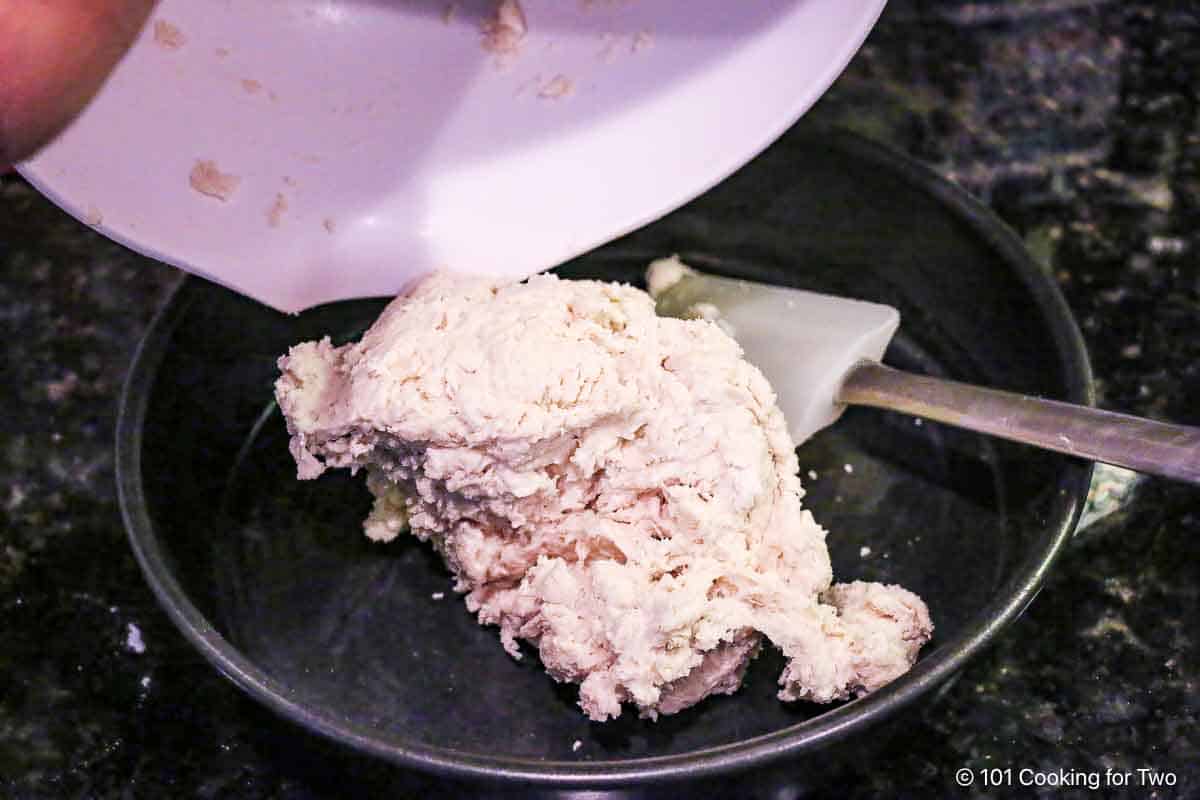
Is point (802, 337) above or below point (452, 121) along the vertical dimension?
below

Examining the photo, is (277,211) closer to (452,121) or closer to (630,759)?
(452,121)

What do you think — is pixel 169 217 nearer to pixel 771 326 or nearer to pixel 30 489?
pixel 30 489

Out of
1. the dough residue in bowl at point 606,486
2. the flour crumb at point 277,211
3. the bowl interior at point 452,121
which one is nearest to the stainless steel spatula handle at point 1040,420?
the dough residue in bowl at point 606,486

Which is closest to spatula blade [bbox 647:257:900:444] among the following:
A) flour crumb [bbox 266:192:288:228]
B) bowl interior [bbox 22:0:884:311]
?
bowl interior [bbox 22:0:884:311]

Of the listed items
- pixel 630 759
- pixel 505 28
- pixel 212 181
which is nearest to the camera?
pixel 630 759

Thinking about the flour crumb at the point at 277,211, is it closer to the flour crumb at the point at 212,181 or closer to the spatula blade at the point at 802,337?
the flour crumb at the point at 212,181

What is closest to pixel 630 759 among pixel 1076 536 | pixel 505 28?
pixel 1076 536

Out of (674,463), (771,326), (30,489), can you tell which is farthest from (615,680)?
(30,489)
